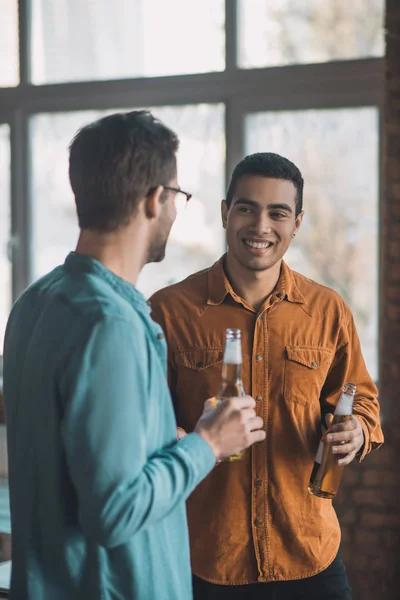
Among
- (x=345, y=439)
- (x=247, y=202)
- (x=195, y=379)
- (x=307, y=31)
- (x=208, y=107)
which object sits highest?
(x=307, y=31)

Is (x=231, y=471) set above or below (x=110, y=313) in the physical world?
below

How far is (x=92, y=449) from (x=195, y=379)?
79 centimetres

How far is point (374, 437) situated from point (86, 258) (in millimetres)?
995

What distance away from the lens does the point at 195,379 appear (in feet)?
5.79

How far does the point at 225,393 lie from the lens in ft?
4.87

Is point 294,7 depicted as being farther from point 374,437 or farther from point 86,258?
point 86,258

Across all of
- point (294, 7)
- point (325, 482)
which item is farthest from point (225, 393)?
point (294, 7)

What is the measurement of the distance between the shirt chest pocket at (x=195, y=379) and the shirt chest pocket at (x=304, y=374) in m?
0.17

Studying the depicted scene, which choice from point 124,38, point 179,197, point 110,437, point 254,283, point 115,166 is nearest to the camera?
point 110,437

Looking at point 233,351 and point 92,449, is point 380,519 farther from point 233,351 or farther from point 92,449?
point 92,449

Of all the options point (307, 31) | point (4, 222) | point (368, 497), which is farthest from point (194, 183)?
point (368, 497)

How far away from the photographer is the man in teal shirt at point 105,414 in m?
1.00

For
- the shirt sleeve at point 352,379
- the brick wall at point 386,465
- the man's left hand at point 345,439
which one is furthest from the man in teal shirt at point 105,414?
the brick wall at point 386,465

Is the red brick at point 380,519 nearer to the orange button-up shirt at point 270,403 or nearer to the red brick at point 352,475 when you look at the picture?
the red brick at point 352,475
